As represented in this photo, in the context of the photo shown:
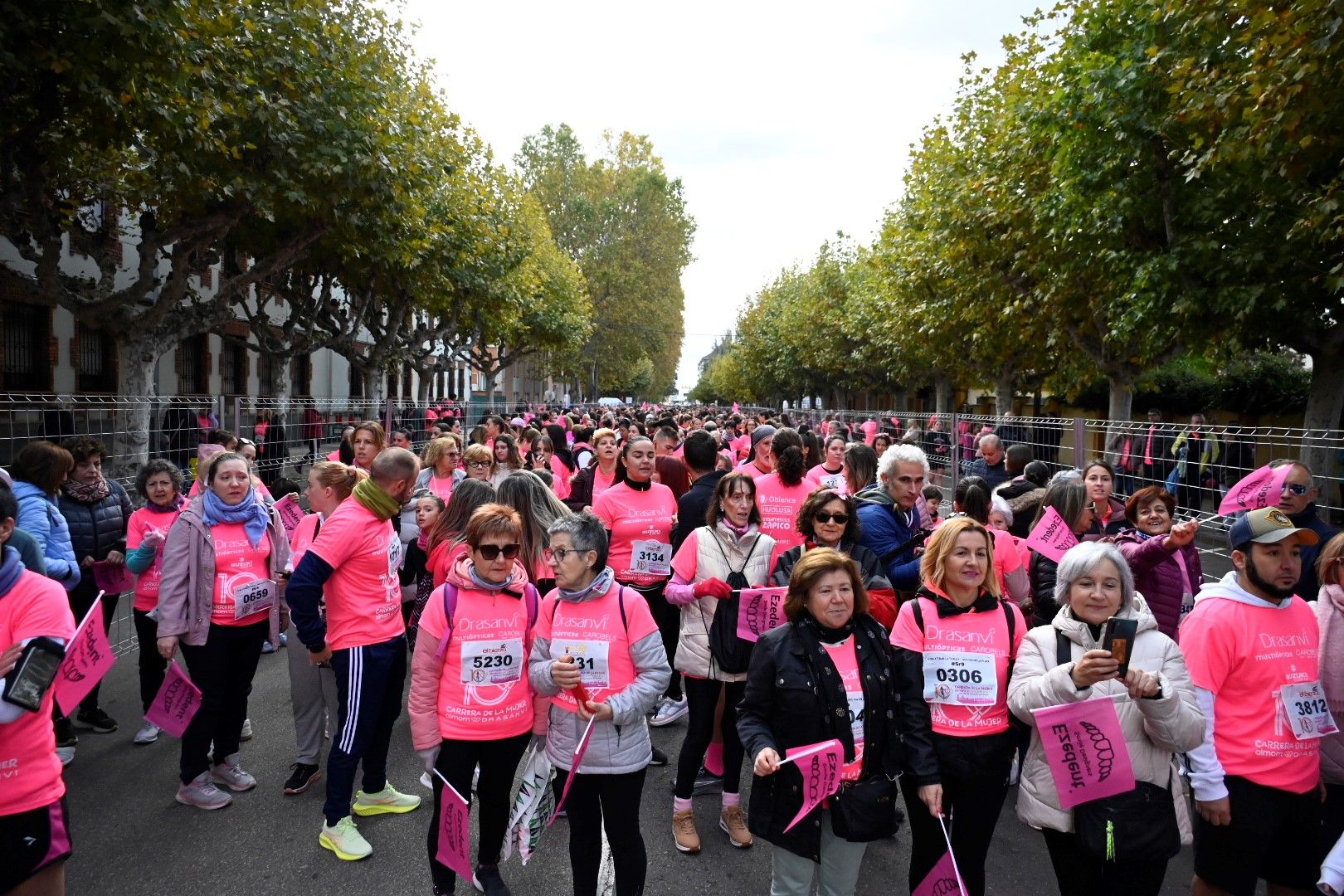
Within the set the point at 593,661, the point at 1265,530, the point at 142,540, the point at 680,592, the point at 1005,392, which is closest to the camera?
the point at 1265,530

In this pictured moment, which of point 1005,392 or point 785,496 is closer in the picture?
point 785,496

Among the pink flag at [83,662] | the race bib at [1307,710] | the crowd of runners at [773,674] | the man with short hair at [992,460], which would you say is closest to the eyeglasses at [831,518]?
the crowd of runners at [773,674]

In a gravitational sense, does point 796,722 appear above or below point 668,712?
above

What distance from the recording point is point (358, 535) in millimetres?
4020

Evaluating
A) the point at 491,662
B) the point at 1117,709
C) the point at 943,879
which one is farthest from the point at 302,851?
the point at 1117,709

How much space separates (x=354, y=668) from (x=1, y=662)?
1.65 metres

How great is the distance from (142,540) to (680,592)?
337 cm

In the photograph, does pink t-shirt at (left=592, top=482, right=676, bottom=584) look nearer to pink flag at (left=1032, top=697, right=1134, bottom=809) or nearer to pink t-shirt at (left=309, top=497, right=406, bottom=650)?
pink t-shirt at (left=309, top=497, right=406, bottom=650)

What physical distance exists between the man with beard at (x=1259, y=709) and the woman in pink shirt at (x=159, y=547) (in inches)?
216

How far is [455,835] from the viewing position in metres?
3.24

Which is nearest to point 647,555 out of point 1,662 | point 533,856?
point 533,856

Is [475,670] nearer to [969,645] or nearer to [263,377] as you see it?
[969,645]

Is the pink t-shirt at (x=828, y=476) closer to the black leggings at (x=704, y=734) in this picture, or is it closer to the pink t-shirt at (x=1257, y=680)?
the black leggings at (x=704, y=734)

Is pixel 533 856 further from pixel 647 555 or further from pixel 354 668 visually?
pixel 647 555
